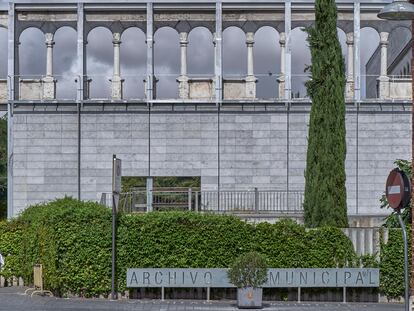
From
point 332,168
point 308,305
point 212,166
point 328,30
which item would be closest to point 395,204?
point 308,305

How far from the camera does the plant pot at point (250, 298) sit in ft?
77.7

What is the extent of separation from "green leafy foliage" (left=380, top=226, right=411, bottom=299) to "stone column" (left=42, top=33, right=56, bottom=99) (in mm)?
19841

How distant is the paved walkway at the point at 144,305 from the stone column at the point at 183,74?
56.5ft

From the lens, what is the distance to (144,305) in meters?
24.1

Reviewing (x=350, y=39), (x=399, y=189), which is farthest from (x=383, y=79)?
(x=399, y=189)

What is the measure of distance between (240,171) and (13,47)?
441 inches

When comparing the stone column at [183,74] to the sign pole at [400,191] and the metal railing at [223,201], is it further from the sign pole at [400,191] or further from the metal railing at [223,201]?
the sign pole at [400,191]

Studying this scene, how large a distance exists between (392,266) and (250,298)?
14.2 feet

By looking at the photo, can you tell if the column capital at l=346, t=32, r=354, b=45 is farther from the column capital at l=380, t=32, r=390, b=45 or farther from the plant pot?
the plant pot

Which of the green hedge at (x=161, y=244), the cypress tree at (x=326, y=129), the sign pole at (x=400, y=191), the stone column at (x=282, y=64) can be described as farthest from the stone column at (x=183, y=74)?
the sign pole at (x=400, y=191)

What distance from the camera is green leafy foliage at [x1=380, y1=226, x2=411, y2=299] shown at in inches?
1000

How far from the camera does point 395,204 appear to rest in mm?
12820

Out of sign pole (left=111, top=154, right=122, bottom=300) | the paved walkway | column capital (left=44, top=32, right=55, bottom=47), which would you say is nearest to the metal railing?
column capital (left=44, top=32, right=55, bottom=47)

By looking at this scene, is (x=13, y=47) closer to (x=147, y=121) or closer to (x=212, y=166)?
(x=147, y=121)
